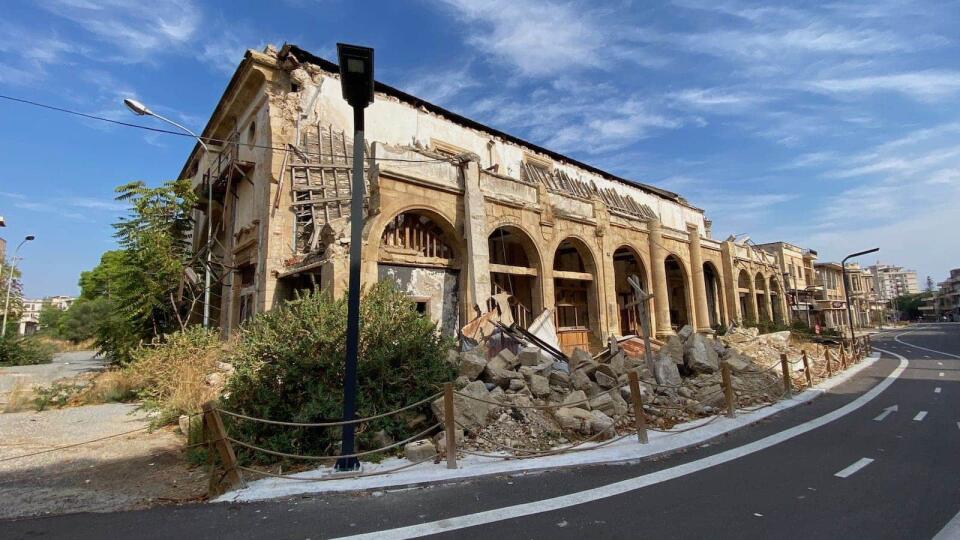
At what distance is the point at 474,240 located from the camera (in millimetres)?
12742

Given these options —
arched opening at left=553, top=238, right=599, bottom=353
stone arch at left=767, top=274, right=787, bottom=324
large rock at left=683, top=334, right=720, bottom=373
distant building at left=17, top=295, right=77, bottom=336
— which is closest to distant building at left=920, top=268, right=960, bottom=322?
stone arch at left=767, top=274, right=787, bottom=324

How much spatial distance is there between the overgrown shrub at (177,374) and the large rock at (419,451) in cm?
446

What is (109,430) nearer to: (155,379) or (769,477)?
(155,379)

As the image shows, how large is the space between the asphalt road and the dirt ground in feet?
1.31

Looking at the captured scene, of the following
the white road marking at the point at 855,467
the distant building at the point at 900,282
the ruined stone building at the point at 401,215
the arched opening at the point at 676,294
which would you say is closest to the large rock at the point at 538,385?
the ruined stone building at the point at 401,215

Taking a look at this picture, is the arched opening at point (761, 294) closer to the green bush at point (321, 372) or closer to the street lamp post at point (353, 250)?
the green bush at point (321, 372)

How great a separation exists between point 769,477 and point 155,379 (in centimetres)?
1178

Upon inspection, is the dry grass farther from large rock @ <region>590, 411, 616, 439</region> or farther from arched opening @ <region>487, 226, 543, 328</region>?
large rock @ <region>590, 411, 616, 439</region>

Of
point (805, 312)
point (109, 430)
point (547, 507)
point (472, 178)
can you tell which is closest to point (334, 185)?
point (472, 178)

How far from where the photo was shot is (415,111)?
16406 mm

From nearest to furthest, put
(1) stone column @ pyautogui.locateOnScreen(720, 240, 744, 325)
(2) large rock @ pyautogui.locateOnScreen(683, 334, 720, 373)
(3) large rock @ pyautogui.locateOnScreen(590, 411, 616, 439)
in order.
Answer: (3) large rock @ pyautogui.locateOnScreen(590, 411, 616, 439), (2) large rock @ pyautogui.locateOnScreen(683, 334, 720, 373), (1) stone column @ pyautogui.locateOnScreen(720, 240, 744, 325)

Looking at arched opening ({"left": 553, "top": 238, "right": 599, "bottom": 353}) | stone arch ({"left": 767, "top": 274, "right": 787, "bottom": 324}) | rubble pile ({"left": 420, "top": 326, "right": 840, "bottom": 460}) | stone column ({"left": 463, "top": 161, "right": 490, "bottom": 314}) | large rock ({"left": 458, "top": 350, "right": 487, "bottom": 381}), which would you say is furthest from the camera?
stone arch ({"left": 767, "top": 274, "right": 787, "bottom": 324})

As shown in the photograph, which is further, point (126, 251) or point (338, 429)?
point (126, 251)

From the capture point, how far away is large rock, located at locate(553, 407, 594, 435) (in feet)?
21.7
